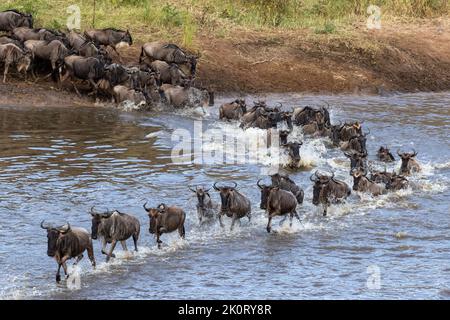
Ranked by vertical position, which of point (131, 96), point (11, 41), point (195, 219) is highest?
point (11, 41)

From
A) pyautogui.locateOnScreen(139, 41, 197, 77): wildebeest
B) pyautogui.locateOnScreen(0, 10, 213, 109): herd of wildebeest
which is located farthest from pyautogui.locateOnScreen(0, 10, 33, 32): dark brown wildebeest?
pyautogui.locateOnScreen(139, 41, 197, 77): wildebeest

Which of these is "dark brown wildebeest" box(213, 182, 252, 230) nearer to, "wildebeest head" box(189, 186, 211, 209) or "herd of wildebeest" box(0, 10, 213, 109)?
"wildebeest head" box(189, 186, 211, 209)

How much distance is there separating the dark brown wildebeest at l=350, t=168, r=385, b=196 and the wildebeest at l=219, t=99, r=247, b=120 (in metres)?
5.48

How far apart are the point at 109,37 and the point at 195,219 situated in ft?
32.5

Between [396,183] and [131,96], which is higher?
[131,96]

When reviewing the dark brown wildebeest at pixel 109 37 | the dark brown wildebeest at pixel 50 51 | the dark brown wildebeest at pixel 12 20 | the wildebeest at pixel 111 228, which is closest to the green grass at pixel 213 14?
the dark brown wildebeest at pixel 12 20

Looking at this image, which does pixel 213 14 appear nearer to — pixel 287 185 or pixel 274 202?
pixel 287 185

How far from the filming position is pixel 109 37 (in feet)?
76.8

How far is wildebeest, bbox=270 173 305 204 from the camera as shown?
49.0 feet

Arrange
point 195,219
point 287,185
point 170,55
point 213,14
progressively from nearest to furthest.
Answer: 1. point 195,219
2. point 287,185
3. point 170,55
4. point 213,14

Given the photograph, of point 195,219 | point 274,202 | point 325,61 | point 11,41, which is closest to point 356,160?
point 274,202

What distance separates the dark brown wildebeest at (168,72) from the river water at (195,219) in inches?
50.9

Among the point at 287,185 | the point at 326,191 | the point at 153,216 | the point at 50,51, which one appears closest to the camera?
the point at 153,216
